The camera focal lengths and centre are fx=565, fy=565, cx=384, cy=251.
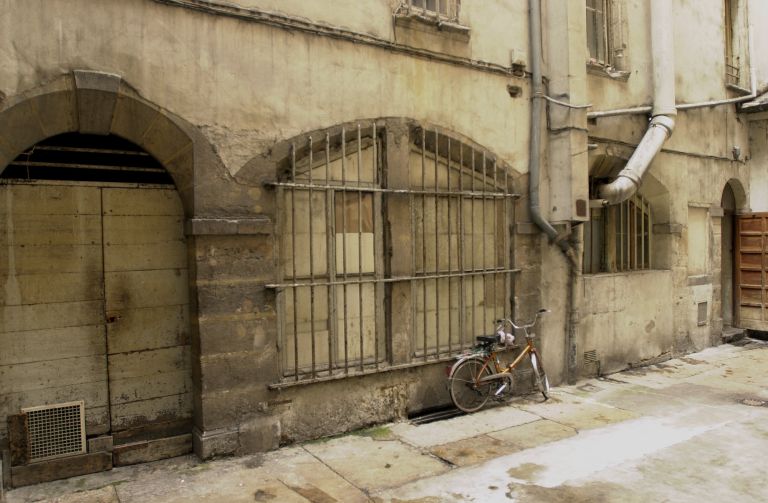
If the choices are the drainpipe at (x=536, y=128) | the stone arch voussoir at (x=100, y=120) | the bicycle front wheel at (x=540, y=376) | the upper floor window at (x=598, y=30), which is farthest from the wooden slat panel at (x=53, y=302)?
the upper floor window at (x=598, y=30)

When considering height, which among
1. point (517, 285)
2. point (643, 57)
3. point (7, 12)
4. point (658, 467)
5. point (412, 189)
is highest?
point (643, 57)

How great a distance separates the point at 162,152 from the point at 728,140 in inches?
431

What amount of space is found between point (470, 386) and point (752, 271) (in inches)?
325

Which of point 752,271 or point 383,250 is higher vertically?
point 383,250

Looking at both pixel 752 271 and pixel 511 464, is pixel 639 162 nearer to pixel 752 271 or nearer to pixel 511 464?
pixel 752 271

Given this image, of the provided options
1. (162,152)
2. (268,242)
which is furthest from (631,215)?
(162,152)

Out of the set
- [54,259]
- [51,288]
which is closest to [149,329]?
[51,288]

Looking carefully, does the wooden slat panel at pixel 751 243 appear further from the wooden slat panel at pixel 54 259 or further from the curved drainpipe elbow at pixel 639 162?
the wooden slat panel at pixel 54 259

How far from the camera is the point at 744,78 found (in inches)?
467

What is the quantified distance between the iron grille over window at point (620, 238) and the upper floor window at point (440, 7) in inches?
168

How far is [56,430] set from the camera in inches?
200

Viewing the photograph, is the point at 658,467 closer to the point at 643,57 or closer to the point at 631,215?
the point at 631,215

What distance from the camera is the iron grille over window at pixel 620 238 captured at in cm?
962

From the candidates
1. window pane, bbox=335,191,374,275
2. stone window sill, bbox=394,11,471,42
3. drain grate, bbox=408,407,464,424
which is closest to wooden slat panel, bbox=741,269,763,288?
drain grate, bbox=408,407,464,424
